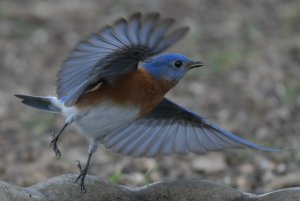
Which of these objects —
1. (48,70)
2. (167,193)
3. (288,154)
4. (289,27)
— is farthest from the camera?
(289,27)

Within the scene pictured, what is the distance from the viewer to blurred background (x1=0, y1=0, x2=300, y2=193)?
5.54m

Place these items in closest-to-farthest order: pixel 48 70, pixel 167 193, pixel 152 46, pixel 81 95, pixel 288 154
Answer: pixel 152 46
pixel 167 193
pixel 81 95
pixel 288 154
pixel 48 70

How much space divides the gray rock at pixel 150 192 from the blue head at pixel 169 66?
0.63 m

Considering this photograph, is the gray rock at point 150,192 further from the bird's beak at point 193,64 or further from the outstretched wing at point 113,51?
the bird's beak at point 193,64

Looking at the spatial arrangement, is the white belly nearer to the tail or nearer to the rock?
the tail

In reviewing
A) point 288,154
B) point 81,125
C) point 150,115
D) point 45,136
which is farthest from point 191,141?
point 45,136

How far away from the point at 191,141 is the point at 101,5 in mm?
4264

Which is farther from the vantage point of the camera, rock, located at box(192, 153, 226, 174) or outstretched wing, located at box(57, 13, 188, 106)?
rock, located at box(192, 153, 226, 174)

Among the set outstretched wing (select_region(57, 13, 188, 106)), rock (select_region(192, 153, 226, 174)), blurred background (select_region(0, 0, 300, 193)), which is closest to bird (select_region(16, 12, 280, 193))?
outstretched wing (select_region(57, 13, 188, 106))

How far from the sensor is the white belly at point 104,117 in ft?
12.5

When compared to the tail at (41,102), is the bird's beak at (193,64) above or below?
above

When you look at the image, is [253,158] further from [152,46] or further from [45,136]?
[152,46]

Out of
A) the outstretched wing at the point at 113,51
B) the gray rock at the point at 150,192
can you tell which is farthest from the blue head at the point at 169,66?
the gray rock at the point at 150,192

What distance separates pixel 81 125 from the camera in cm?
389
